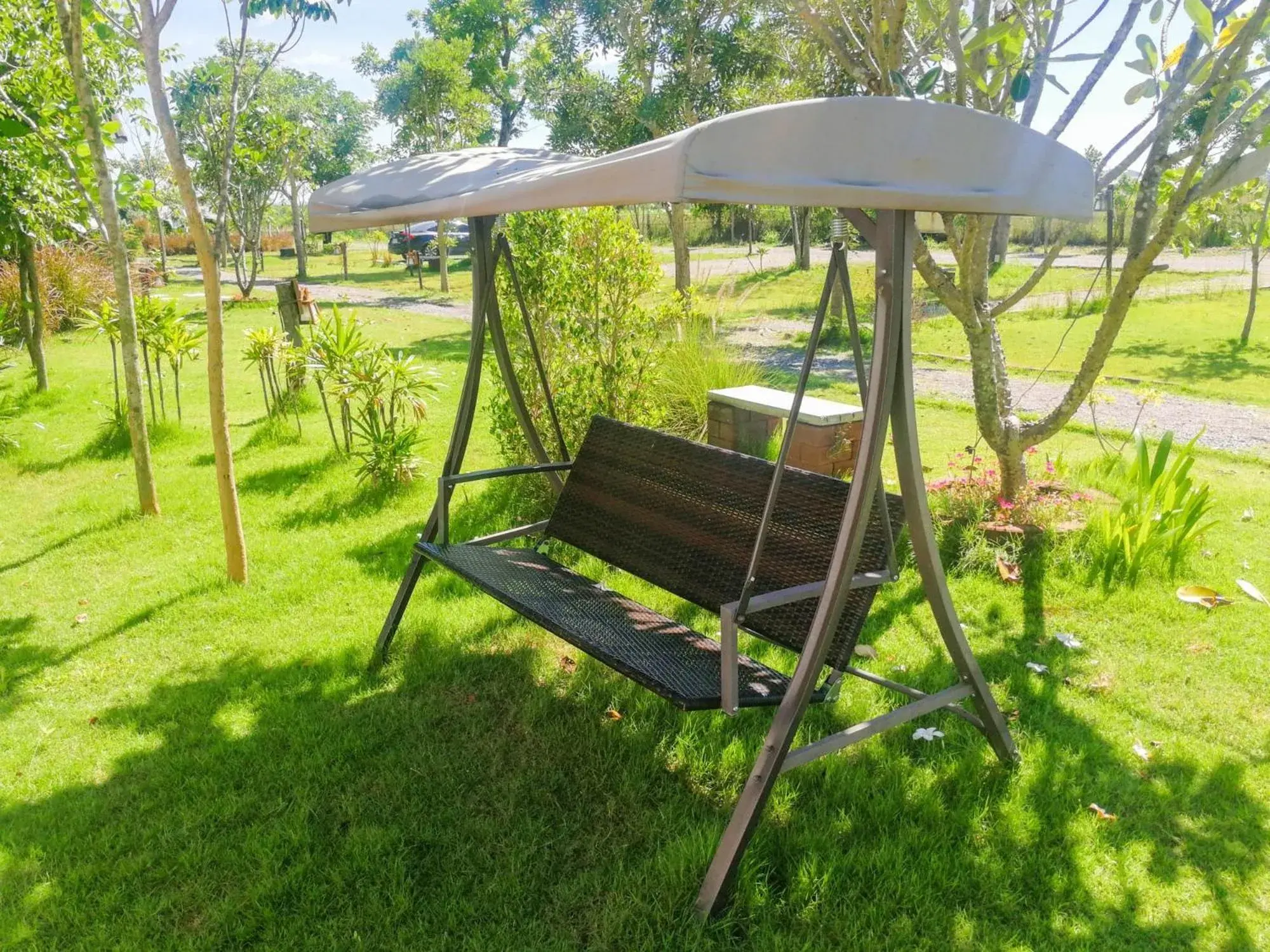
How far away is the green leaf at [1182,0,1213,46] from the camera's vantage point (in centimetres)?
253

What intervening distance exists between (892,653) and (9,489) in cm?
575

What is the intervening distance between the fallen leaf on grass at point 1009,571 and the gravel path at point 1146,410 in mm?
2225

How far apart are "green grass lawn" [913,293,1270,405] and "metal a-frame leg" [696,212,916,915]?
21.2 feet

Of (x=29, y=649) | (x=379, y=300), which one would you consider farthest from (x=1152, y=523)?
(x=379, y=300)

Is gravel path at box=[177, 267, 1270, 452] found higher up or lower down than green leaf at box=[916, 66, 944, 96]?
lower down

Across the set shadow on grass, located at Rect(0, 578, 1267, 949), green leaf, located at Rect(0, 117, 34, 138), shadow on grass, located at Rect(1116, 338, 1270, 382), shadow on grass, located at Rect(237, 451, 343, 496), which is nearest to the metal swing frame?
shadow on grass, located at Rect(0, 578, 1267, 949)

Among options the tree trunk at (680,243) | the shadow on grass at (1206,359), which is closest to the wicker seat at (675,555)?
the shadow on grass at (1206,359)

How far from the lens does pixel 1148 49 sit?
9.81 feet

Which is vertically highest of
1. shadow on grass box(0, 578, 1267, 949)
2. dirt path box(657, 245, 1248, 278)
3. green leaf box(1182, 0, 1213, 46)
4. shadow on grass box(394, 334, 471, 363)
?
green leaf box(1182, 0, 1213, 46)

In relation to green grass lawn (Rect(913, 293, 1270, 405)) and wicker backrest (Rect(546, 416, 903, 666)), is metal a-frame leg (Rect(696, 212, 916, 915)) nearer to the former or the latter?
wicker backrest (Rect(546, 416, 903, 666))

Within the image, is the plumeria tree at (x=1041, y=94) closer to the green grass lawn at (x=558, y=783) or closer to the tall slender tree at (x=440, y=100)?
the green grass lawn at (x=558, y=783)

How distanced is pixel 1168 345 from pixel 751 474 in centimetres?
1048

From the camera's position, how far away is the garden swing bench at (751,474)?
1.76 m

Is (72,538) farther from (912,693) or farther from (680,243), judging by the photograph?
(680,243)
